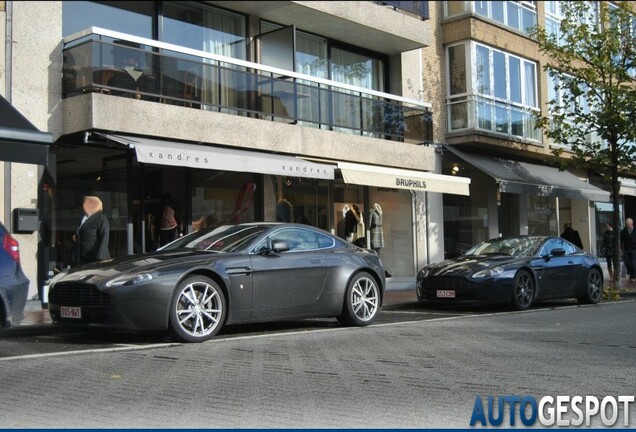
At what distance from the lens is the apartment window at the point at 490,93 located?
69.2 feet

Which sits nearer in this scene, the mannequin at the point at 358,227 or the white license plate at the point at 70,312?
the white license plate at the point at 70,312

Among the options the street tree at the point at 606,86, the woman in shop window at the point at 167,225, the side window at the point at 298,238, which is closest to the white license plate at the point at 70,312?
the side window at the point at 298,238

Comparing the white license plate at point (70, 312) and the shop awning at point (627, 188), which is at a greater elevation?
the shop awning at point (627, 188)

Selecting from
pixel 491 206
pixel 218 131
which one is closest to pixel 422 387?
pixel 218 131

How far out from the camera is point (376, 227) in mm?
18922

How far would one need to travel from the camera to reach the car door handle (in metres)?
8.80

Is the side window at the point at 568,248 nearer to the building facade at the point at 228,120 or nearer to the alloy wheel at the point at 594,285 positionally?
the alloy wheel at the point at 594,285

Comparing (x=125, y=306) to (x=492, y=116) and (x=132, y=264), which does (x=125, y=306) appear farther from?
(x=492, y=116)

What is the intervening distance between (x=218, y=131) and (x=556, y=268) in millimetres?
7116

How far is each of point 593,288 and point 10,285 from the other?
11652 mm

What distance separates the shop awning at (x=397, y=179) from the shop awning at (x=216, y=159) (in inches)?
20.2

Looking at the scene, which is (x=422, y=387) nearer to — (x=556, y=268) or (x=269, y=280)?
(x=269, y=280)

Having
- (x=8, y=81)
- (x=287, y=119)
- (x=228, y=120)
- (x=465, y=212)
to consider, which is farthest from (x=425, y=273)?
(x=465, y=212)

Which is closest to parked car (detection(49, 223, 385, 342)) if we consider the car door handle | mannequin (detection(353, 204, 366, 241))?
the car door handle
